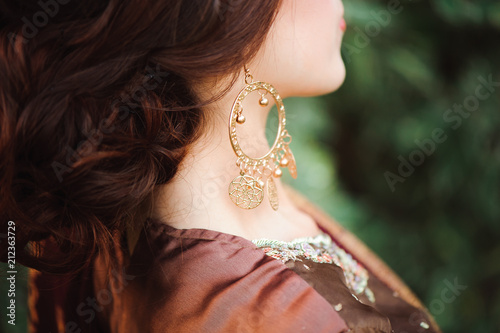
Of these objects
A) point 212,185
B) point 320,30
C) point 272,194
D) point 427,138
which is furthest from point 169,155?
point 427,138

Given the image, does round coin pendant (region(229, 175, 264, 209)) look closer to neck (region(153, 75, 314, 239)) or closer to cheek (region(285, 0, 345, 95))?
neck (region(153, 75, 314, 239))

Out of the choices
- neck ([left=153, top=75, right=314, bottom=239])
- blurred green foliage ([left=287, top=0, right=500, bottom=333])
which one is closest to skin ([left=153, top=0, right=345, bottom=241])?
neck ([left=153, top=75, right=314, bottom=239])

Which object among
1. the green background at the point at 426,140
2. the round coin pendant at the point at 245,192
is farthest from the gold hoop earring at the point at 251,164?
the green background at the point at 426,140

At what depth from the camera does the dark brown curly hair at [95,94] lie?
0.65 metres

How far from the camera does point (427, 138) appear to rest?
159 cm

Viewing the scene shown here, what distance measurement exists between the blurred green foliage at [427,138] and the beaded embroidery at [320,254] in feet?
1.83

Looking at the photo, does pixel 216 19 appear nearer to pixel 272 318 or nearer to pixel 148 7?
pixel 148 7

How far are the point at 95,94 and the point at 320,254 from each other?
17.9 inches

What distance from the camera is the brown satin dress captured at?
2.25ft

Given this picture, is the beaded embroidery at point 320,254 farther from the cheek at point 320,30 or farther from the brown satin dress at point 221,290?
the cheek at point 320,30

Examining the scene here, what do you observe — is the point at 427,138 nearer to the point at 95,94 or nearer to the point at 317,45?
the point at 317,45

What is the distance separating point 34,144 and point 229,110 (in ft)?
1.04

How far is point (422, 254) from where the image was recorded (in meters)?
1.74

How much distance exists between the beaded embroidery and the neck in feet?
0.18
